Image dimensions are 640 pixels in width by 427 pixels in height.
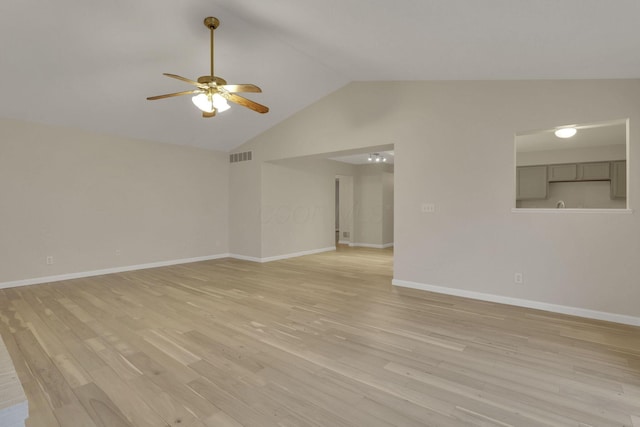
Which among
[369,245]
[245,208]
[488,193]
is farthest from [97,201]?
[369,245]

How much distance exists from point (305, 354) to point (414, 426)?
3.45 feet

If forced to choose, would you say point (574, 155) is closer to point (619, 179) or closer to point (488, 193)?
point (619, 179)

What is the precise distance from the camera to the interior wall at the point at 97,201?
4.70 metres

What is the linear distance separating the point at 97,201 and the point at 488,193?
20.4ft

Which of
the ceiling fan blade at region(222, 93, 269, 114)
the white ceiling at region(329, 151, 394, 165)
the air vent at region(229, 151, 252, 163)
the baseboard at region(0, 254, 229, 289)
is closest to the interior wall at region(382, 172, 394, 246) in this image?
the white ceiling at region(329, 151, 394, 165)

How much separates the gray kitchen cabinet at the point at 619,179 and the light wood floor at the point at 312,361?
3793 mm

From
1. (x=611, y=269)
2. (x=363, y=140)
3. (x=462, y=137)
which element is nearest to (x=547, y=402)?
(x=611, y=269)

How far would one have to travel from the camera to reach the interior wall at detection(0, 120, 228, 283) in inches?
185

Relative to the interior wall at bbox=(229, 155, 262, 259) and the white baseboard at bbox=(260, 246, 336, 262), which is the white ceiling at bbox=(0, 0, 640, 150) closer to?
the interior wall at bbox=(229, 155, 262, 259)

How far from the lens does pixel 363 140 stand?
5.03 metres

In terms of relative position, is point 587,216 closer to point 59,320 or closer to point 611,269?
point 611,269

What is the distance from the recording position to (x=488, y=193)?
3.97 metres

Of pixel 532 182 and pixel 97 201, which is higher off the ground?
pixel 532 182

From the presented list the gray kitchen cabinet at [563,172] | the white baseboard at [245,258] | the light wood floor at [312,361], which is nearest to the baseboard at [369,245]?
the white baseboard at [245,258]
